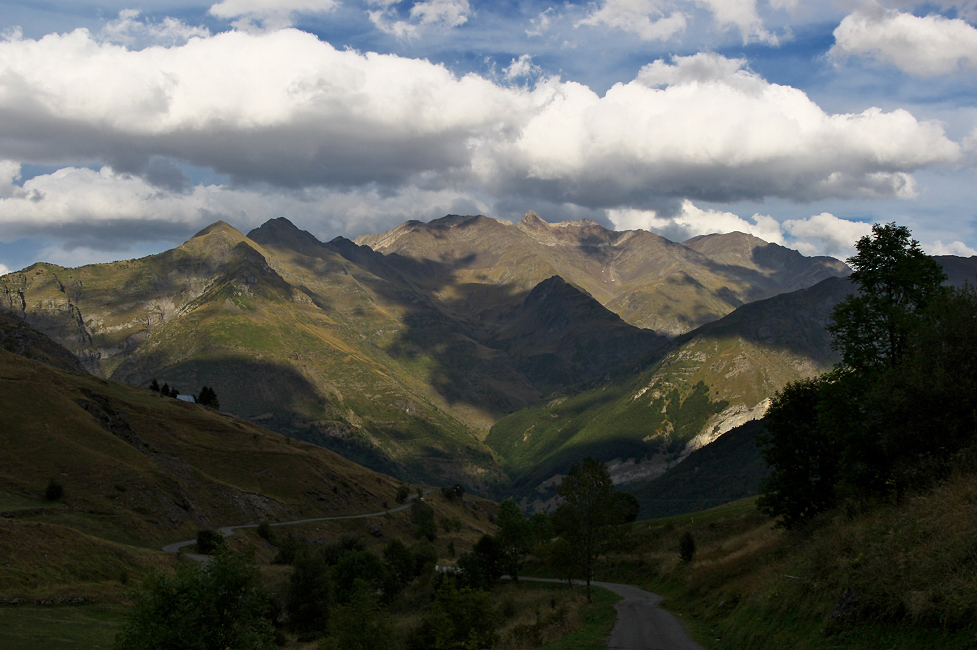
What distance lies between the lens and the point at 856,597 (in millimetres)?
19000

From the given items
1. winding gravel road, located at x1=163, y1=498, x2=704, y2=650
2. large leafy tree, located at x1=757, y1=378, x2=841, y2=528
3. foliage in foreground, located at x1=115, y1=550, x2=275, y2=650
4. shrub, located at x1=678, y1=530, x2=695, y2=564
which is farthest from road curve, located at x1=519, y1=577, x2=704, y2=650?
foliage in foreground, located at x1=115, y1=550, x2=275, y2=650

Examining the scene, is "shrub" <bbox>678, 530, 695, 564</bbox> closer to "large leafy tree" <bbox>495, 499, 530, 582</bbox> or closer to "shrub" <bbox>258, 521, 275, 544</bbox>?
"large leafy tree" <bbox>495, 499, 530, 582</bbox>

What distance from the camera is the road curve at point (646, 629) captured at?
28.2 metres

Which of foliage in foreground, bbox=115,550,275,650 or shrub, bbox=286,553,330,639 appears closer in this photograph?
foliage in foreground, bbox=115,550,275,650

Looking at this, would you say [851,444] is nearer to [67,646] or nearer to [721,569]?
[721,569]

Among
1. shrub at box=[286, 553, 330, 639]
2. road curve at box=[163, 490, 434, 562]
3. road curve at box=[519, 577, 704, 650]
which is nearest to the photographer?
road curve at box=[519, 577, 704, 650]

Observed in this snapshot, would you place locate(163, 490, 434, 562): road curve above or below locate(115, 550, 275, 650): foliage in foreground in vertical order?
below

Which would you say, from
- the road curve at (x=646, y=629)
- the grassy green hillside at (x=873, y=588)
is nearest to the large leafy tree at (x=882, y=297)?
the grassy green hillside at (x=873, y=588)

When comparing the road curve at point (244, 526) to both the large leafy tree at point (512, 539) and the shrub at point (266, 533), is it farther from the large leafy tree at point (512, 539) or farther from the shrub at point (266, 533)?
the large leafy tree at point (512, 539)

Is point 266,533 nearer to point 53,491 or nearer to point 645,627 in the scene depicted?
point 53,491

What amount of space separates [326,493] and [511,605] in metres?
86.3

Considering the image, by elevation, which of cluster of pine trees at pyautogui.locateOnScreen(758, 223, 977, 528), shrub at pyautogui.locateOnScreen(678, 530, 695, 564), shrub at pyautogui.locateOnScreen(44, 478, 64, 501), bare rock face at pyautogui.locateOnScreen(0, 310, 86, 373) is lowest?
shrub at pyautogui.locateOnScreen(678, 530, 695, 564)

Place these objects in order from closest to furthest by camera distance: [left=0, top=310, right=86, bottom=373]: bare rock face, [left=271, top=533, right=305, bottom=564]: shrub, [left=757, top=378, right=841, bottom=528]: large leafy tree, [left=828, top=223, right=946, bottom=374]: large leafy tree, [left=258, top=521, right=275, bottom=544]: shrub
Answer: [left=828, top=223, right=946, bottom=374]: large leafy tree < [left=757, top=378, right=841, bottom=528]: large leafy tree < [left=271, top=533, right=305, bottom=564]: shrub < [left=258, top=521, right=275, bottom=544]: shrub < [left=0, top=310, right=86, bottom=373]: bare rock face

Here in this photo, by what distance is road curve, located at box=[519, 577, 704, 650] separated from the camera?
28156 mm
